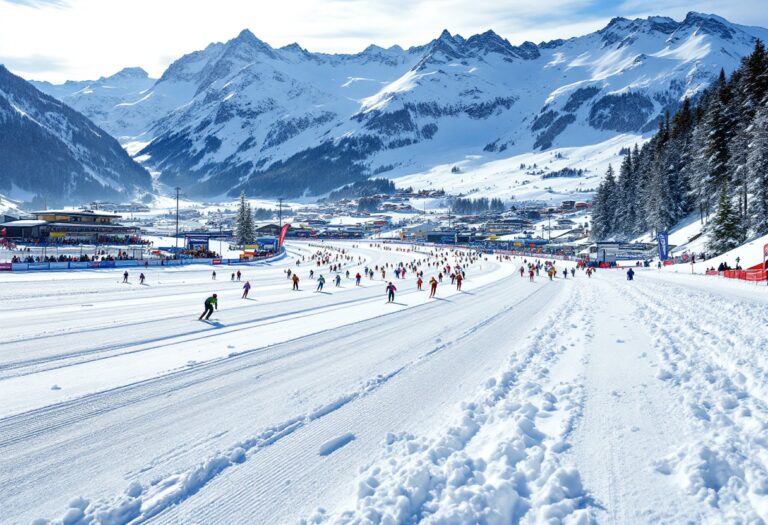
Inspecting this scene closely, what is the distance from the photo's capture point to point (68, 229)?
89.4m

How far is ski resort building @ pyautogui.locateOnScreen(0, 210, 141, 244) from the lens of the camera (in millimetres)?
85000

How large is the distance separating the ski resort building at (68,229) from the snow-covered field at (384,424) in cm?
7942

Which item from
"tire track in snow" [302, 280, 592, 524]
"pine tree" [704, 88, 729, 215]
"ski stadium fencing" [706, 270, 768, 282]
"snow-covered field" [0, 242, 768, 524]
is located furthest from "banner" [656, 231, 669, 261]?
"tire track in snow" [302, 280, 592, 524]

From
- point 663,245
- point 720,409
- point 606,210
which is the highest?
point 606,210

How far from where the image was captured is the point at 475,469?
5.89 m

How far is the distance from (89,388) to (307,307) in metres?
14.2

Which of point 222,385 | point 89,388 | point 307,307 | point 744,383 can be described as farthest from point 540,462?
point 307,307

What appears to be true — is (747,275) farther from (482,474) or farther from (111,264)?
(111,264)

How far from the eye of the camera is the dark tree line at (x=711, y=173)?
1656 inches

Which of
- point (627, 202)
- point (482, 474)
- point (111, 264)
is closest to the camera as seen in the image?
point (482, 474)

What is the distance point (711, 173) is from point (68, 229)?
95.9 metres

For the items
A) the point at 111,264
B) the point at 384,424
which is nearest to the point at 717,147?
the point at 384,424

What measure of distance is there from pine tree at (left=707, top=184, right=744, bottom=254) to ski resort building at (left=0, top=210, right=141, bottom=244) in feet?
268

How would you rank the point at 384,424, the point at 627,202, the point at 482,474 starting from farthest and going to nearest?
the point at 627,202 → the point at 384,424 → the point at 482,474
